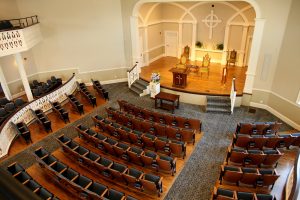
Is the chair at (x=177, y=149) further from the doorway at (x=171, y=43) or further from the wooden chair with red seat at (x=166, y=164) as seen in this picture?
the doorway at (x=171, y=43)

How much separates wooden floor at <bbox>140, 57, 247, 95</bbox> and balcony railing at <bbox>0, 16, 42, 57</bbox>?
6324 mm

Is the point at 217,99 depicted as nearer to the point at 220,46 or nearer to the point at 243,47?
the point at 243,47

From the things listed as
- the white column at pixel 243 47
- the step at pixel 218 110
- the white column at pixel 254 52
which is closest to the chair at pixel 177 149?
the step at pixel 218 110

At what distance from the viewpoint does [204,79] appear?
13227mm

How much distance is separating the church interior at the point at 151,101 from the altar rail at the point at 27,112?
53mm

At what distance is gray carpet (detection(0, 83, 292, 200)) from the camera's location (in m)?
6.99

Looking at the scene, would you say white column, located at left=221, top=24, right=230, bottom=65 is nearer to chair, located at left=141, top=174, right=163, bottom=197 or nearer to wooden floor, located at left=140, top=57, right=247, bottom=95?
wooden floor, located at left=140, top=57, right=247, bottom=95

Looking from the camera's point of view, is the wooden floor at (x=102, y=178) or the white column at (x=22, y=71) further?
the white column at (x=22, y=71)

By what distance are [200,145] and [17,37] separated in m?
9.37

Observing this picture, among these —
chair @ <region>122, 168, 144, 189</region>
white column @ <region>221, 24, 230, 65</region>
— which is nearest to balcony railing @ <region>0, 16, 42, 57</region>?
chair @ <region>122, 168, 144, 189</region>

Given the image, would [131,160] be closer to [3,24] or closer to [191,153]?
[191,153]

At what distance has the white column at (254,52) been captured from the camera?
9.97 m

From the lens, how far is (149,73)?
47.8 ft

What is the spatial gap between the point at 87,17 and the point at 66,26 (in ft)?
4.39
